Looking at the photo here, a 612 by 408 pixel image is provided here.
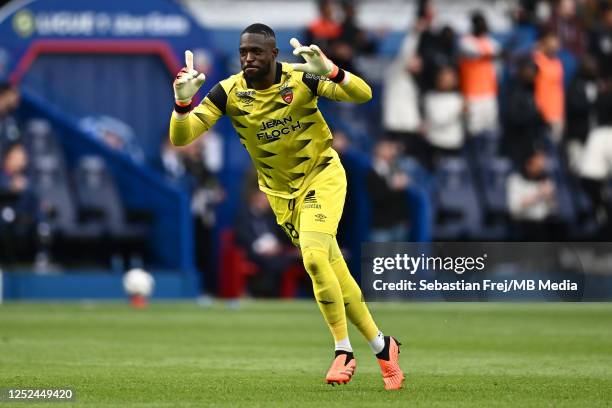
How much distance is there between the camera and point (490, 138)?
992 inches

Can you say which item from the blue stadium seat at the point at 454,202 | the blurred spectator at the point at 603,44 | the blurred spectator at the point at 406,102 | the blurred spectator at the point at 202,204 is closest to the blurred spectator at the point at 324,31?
the blurred spectator at the point at 406,102

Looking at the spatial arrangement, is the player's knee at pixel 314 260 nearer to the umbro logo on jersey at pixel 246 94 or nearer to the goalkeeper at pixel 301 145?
the goalkeeper at pixel 301 145

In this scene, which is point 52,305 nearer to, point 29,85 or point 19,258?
point 19,258

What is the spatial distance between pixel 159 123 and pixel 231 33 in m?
2.42

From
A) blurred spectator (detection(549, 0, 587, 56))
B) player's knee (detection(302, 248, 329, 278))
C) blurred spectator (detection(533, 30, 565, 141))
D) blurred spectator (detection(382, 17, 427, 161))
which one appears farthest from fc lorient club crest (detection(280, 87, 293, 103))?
blurred spectator (detection(549, 0, 587, 56))

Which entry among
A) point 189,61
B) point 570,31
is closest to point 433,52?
point 570,31

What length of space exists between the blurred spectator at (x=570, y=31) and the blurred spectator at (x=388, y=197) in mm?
4882

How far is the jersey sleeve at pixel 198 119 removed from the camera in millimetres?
9859

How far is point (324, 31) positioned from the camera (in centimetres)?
2359

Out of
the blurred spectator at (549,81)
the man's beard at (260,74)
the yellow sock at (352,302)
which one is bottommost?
the yellow sock at (352,302)

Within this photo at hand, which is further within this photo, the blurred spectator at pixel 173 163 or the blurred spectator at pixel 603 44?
the blurred spectator at pixel 603 44

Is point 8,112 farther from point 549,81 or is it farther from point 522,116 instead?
point 549,81

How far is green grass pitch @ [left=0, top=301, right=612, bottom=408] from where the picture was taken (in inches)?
369

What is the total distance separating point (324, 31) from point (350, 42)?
0.46 metres
